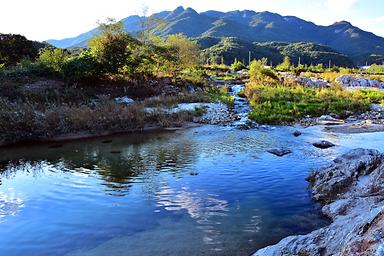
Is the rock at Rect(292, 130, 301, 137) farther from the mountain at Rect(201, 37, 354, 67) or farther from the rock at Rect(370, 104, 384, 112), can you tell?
the mountain at Rect(201, 37, 354, 67)

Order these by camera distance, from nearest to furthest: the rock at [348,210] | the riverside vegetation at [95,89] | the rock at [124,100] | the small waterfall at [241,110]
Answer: the rock at [348,210] → the riverside vegetation at [95,89] → the small waterfall at [241,110] → the rock at [124,100]

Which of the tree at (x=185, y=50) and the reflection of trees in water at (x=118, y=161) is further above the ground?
the tree at (x=185, y=50)

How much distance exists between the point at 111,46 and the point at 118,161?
16571mm

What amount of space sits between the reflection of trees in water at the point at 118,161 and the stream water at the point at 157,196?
35 millimetres

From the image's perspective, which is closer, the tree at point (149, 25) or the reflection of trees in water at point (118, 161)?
the reflection of trees in water at point (118, 161)

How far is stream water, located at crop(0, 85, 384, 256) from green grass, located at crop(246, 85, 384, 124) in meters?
5.86

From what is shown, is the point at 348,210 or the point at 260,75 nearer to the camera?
the point at 348,210

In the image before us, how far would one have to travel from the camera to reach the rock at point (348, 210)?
4.11 m

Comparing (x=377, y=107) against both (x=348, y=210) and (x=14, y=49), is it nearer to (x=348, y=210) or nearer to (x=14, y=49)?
(x=348, y=210)

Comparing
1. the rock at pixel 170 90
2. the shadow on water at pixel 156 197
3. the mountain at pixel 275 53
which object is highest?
the mountain at pixel 275 53

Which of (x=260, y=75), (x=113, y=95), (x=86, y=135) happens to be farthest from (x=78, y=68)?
(x=260, y=75)

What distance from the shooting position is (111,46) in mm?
28125

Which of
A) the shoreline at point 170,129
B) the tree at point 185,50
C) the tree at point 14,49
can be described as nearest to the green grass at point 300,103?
the shoreline at point 170,129

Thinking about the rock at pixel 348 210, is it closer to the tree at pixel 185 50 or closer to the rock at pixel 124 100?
the rock at pixel 124 100
